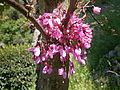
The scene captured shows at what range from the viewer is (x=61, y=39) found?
228cm

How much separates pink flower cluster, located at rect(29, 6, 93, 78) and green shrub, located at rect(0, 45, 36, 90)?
6436mm

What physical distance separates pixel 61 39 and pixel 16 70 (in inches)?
263

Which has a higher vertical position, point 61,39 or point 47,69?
point 61,39

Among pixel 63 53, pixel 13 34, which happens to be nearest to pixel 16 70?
pixel 13 34

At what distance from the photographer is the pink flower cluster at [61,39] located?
227cm

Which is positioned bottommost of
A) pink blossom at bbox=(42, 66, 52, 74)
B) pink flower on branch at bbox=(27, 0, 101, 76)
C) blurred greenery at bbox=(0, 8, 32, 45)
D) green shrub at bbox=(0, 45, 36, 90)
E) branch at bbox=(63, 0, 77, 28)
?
pink blossom at bbox=(42, 66, 52, 74)

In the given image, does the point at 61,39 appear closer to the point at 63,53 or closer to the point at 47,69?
the point at 63,53

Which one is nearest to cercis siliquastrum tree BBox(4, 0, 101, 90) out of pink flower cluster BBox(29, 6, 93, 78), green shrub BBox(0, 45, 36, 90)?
pink flower cluster BBox(29, 6, 93, 78)

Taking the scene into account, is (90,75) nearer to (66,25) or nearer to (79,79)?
(79,79)

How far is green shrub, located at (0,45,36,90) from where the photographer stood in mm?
8834

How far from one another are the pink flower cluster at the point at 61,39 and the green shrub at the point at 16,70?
6.44 meters

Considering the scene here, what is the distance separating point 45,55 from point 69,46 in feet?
0.47

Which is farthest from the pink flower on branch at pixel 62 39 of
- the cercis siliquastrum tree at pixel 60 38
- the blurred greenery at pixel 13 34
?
the blurred greenery at pixel 13 34

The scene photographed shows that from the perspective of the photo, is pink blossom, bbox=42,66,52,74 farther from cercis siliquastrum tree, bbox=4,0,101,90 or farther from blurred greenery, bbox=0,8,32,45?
blurred greenery, bbox=0,8,32,45
